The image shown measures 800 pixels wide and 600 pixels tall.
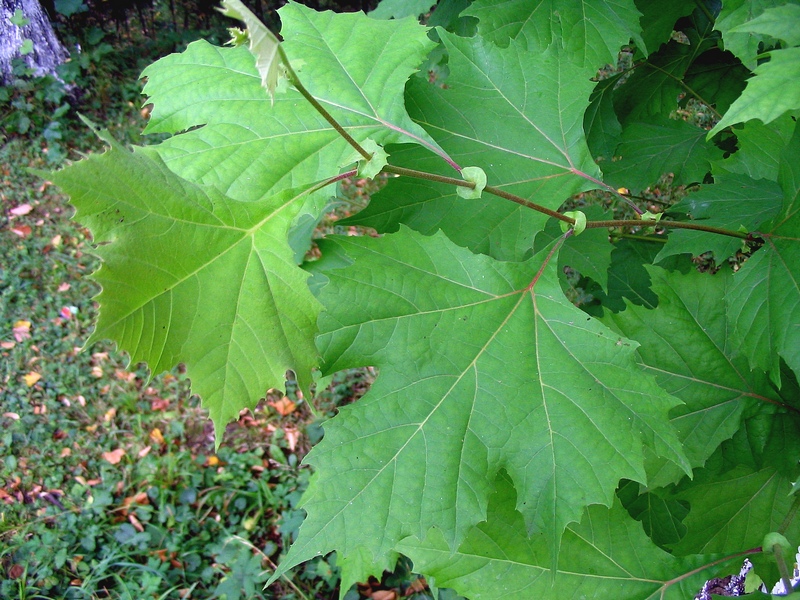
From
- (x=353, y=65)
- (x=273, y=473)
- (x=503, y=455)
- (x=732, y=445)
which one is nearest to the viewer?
(x=503, y=455)

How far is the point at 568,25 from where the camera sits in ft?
5.74

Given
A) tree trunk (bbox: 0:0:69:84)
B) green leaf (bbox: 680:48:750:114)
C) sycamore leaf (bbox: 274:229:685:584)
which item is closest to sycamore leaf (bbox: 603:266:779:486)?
sycamore leaf (bbox: 274:229:685:584)

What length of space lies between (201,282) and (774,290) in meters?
1.15

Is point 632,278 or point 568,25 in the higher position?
point 568,25

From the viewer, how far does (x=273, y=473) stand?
4.04 metres

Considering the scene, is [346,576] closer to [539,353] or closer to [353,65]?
[539,353]

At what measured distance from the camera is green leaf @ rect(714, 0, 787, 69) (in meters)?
1.54

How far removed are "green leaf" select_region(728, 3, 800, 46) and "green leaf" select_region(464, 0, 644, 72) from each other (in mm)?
582

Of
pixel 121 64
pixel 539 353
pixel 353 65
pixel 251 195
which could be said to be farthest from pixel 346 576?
pixel 121 64

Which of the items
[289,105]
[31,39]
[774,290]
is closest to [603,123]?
[774,290]

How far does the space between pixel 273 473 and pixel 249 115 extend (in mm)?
3143

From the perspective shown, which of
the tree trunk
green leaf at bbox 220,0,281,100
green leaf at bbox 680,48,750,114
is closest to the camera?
green leaf at bbox 220,0,281,100

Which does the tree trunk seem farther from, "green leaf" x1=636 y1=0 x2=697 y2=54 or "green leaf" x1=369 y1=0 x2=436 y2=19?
"green leaf" x1=636 y1=0 x2=697 y2=54

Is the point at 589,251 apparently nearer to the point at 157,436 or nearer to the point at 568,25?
the point at 568,25
